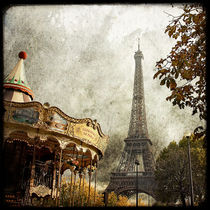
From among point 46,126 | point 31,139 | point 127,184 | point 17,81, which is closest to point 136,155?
point 127,184

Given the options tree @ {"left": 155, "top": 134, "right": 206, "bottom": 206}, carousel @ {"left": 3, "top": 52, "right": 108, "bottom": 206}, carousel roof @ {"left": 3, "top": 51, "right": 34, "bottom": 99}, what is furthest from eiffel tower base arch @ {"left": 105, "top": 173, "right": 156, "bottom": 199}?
carousel roof @ {"left": 3, "top": 51, "right": 34, "bottom": 99}

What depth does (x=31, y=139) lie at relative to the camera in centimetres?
1074

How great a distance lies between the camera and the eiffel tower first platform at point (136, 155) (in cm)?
3341

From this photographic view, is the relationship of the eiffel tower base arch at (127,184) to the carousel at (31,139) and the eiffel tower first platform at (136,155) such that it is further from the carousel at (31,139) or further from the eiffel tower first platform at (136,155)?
the carousel at (31,139)

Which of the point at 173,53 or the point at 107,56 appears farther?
the point at 107,56

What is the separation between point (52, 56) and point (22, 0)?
2880cm

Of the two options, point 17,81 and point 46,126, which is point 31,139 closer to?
point 46,126

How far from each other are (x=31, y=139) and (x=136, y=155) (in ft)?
103

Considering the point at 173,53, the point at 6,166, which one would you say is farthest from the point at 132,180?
the point at 173,53

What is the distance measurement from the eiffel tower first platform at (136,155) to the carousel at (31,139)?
66.2ft

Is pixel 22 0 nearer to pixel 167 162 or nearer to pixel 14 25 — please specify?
pixel 167 162

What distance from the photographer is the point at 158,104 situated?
Answer: 40219 mm

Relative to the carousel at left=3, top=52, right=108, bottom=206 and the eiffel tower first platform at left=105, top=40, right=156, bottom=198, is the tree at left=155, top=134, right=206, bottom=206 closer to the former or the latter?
the eiffel tower first platform at left=105, top=40, right=156, bottom=198

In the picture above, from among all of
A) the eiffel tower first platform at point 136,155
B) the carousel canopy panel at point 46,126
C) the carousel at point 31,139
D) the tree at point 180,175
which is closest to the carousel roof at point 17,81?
the carousel at point 31,139
